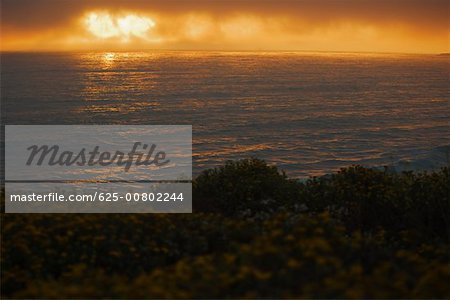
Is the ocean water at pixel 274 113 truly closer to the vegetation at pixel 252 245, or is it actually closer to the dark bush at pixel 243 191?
the dark bush at pixel 243 191

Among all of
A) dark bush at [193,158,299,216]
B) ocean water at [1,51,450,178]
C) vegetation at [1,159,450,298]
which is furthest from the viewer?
ocean water at [1,51,450,178]

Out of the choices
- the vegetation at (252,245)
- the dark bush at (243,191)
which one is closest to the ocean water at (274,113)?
the dark bush at (243,191)

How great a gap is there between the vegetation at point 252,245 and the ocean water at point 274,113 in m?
4.77

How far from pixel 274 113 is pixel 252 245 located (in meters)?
Answer: 44.9

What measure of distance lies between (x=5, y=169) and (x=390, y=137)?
24.7 metres

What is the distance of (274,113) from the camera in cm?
5000

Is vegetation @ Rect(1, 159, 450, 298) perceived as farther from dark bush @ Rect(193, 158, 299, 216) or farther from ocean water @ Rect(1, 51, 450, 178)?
ocean water @ Rect(1, 51, 450, 178)

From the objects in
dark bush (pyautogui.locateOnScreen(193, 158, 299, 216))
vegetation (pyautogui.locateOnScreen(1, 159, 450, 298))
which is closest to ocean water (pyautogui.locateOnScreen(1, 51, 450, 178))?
dark bush (pyautogui.locateOnScreen(193, 158, 299, 216))

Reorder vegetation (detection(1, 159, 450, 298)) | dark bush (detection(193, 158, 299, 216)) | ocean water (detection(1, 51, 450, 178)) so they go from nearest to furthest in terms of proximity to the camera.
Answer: vegetation (detection(1, 159, 450, 298)) < dark bush (detection(193, 158, 299, 216)) < ocean water (detection(1, 51, 450, 178))

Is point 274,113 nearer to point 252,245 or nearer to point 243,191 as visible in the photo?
point 243,191

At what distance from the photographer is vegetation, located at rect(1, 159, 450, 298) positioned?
4898 millimetres

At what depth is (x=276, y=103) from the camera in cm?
5762

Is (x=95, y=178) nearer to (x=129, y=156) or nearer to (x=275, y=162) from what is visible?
(x=129, y=156)

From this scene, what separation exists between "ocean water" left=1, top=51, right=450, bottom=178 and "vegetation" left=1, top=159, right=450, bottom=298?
477 centimetres
